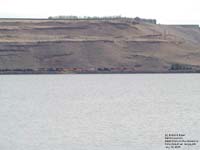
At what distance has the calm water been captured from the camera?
3981 centimetres

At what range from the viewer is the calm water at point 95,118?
3981 centimetres

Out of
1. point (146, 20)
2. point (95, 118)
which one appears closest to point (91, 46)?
point (146, 20)

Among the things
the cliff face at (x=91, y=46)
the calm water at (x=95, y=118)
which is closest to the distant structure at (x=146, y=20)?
the cliff face at (x=91, y=46)

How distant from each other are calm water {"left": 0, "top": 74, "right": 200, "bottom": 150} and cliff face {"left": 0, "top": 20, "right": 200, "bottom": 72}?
42155mm

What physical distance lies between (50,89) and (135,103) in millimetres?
22107

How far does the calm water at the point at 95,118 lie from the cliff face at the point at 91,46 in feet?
138

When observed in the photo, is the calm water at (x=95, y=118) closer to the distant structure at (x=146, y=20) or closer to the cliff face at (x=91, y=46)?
the cliff face at (x=91, y=46)

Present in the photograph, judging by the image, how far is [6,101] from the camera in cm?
6575

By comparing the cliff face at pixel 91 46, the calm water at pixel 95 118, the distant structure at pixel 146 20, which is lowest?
the calm water at pixel 95 118

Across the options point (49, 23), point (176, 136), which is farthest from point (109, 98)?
point (49, 23)

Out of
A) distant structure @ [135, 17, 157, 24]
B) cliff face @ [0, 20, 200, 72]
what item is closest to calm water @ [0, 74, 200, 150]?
cliff face @ [0, 20, 200, 72]

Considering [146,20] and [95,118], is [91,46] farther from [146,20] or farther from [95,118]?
[95,118]

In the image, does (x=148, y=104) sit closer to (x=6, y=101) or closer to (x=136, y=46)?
(x=6, y=101)

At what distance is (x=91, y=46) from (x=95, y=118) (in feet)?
252
